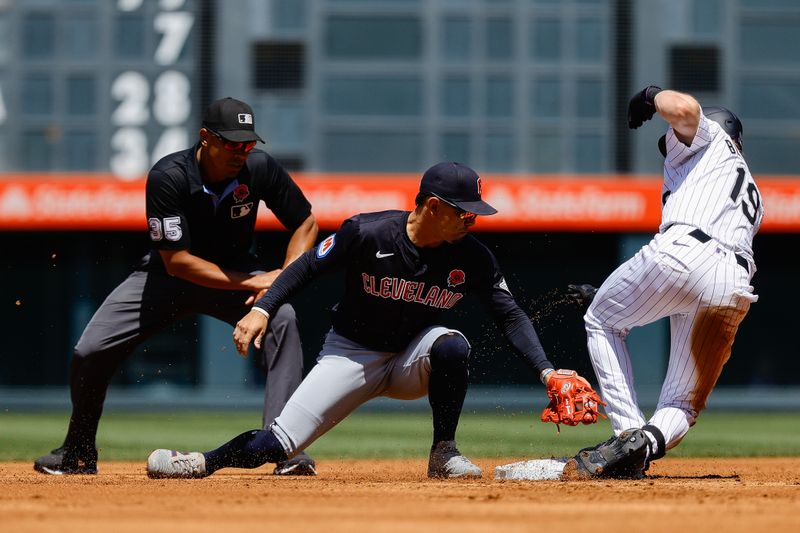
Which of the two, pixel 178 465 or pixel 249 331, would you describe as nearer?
pixel 249 331

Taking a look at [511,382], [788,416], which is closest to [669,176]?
[511,382]

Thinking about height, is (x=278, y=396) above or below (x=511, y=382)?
above

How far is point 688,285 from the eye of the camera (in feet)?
14.3

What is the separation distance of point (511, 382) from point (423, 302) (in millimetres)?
1866

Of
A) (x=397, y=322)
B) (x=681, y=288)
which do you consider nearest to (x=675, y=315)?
(x=681, y=288)

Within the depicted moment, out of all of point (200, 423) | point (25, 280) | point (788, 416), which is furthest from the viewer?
point (25, 280)

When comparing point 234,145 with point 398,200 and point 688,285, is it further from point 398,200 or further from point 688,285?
point 398,200

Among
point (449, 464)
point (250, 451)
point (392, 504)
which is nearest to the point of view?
point (392, 504)

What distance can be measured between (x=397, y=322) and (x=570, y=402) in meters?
0.74

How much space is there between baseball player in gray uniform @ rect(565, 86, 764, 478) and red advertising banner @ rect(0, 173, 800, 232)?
34.5 feet

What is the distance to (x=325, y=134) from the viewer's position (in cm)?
1573

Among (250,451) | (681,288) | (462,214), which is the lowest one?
(250,451)

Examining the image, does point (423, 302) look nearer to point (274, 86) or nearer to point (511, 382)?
point (511, 382)

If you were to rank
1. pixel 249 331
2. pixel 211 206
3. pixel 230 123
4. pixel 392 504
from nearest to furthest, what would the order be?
pixel 392 504 < pixel 249 331 < pixel 230 123 < pixel 211 206
